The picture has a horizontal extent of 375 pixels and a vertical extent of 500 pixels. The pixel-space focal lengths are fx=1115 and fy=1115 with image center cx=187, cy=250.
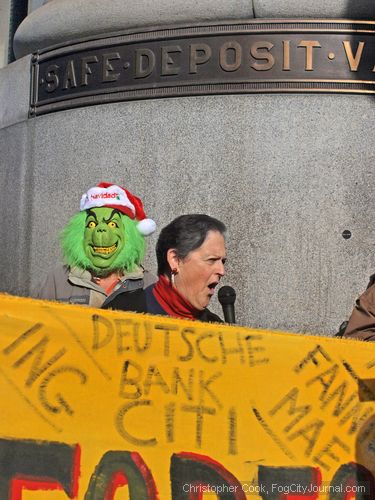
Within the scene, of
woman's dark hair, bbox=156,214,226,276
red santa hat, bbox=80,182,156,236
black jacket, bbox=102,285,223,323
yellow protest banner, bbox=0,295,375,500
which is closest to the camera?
yellow protest banner, bbox=0,295,375,500

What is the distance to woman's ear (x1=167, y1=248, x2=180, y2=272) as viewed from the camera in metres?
4.83

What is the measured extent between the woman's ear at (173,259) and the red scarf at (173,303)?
3.1 inches

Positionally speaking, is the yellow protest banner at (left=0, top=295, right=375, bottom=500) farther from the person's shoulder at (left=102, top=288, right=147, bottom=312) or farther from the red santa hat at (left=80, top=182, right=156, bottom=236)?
the red santa hat at (left=80, top=182, right=156, bottom=236)

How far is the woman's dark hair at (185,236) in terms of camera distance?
4824 mm

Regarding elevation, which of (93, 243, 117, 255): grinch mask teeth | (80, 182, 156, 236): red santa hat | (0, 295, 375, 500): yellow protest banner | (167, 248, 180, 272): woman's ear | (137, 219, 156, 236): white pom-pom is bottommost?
(0, 295, 375, 500): yellow protest banner

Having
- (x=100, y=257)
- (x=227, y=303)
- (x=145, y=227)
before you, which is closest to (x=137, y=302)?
(x=227, y=303)

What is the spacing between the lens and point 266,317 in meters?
6.64

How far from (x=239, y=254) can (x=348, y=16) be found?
5.33ft

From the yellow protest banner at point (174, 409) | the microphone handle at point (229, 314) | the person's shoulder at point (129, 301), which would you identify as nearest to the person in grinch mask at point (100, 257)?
the person's shoulder at point (129, 301)

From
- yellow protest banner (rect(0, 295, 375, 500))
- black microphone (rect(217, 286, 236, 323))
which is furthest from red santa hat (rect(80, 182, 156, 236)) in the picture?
yellow protest banner (rect(0, 295, 375, 500))

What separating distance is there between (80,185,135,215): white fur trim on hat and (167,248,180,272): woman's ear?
37.9 inches

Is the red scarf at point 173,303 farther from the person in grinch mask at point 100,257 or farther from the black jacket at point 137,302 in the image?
the person in grinch mask at point 100,257

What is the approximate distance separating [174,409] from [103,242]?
5.93 feet

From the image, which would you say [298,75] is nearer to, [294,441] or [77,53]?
[77,53]
